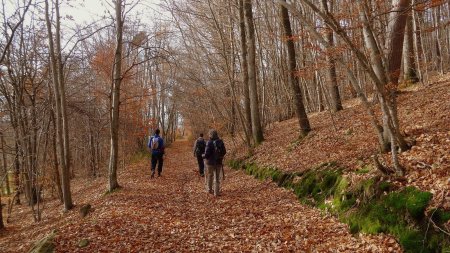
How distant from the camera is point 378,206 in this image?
19.0 feet

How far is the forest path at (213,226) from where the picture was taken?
618cm

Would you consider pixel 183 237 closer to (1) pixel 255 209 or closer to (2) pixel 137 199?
(1) pixel 255 209

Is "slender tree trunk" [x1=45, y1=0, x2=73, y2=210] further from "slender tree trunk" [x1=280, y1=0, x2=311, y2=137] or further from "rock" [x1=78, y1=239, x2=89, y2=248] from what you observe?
"slender tree trunk" [x1=280, y1=0, x2=311, y2=137]

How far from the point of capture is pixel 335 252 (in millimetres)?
5449

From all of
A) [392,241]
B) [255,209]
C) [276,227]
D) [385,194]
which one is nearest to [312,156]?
[255,209]

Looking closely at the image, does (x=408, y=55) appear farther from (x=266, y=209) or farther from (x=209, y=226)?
(x=209, y=226)

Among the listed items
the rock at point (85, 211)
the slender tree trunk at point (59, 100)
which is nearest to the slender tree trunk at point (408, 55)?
the slender tree trunk at point (59, 100)

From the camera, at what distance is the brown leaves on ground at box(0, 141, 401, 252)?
618 centimetres

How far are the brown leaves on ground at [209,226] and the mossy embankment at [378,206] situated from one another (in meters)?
0.21

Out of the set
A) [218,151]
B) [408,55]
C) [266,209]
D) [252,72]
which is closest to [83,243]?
[266,209]

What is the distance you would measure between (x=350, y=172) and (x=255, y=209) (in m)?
2.48

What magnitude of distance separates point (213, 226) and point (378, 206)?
11.5 feet

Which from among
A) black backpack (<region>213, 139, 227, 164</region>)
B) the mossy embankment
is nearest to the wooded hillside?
the mossy embankment

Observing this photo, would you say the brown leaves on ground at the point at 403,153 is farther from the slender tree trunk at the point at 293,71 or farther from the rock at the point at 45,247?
the rock at the point at 45,247
